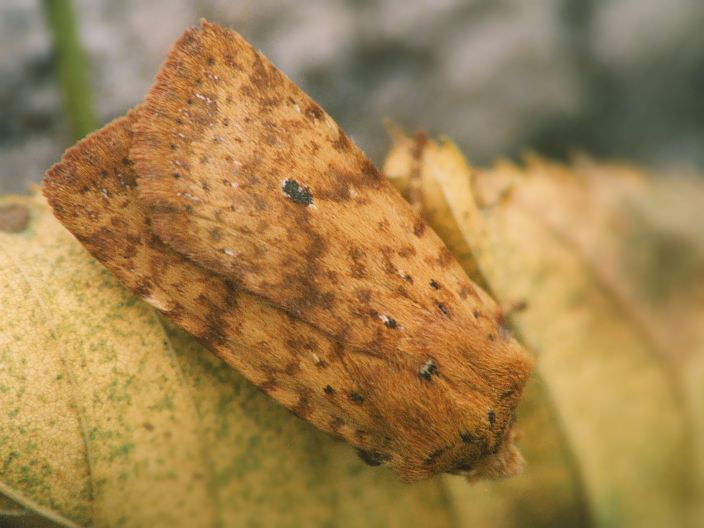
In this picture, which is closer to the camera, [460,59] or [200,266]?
[200,266]

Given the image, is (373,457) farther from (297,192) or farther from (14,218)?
(14,218)

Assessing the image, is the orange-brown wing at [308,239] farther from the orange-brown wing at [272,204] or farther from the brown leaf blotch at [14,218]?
the brown leaf blotch at [14,218]

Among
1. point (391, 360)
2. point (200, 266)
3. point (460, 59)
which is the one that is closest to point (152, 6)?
point (460, 59)

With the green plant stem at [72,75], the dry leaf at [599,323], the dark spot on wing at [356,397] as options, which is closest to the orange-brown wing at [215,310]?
the dark spot on wing at [356,397]

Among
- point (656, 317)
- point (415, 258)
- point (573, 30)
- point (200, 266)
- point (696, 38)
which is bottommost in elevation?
point (200, 266)

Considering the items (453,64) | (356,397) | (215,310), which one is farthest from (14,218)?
(453,64)

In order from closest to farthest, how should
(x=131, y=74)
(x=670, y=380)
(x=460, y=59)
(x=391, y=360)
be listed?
(x=391, y=360) → (x=670, y=380) → (x=131, y=74) → (x=460, y=59)

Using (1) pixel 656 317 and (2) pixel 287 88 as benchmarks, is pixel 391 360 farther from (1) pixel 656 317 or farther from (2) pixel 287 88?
(1) pixel 656 317
